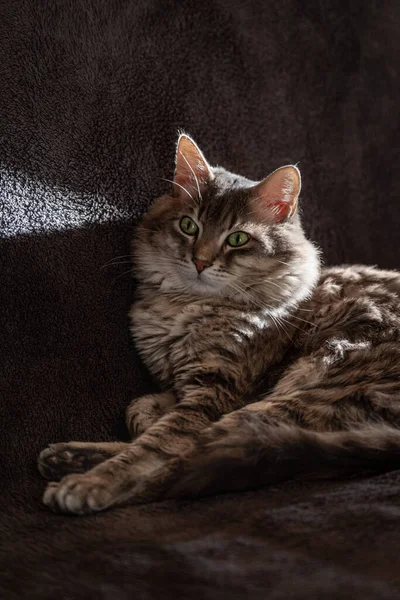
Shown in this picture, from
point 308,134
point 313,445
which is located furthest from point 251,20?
point 313,445

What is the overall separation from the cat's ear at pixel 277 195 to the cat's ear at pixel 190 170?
17cm

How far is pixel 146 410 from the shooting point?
6.09ft

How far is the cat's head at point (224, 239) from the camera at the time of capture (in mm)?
1921

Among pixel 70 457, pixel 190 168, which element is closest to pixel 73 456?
pixel 70 457

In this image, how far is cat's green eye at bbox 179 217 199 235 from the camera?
1968 millimetres

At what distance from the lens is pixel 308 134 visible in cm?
256

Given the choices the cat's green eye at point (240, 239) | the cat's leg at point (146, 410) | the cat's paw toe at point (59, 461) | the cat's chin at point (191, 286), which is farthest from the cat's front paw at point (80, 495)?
the cat's green eye at point (240, 239)

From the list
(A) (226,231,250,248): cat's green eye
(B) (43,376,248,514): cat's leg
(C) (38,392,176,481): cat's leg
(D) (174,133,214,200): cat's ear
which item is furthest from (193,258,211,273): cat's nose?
(C) (38,392,176,481): cat's leg

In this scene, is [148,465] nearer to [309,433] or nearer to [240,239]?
[309,433]

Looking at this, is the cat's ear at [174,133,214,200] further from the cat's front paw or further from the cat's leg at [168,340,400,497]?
the cat's front paw

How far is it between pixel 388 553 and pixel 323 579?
167mm

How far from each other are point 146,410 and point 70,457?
31 cm

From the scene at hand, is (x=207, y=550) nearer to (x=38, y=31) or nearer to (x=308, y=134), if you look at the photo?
(x=38, y=31)

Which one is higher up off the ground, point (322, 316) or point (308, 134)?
point (308, 134)
